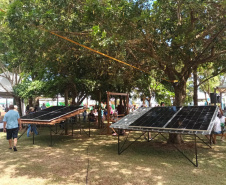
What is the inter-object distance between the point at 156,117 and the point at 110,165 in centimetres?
247

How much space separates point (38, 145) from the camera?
9.56 metres

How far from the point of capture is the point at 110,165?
20.8ft

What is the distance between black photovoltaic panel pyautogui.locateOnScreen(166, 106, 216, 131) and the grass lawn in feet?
3.93

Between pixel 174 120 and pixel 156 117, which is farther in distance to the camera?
pixel 156 117

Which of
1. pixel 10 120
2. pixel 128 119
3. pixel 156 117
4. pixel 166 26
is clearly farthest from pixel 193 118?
pixel 10 120

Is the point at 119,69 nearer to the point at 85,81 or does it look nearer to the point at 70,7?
the point at 85,81

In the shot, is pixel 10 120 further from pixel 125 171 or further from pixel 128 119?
pixel 125 171

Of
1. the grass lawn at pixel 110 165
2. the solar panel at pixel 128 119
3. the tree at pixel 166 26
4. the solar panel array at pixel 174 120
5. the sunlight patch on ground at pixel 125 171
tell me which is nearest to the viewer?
the grass lawn at pixel 110 165

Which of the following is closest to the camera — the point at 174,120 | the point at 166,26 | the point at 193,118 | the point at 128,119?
the point at 193,118

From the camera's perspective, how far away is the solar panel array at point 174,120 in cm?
598

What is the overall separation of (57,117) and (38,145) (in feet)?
5.99

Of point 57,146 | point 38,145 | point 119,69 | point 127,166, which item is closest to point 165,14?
point 119,69

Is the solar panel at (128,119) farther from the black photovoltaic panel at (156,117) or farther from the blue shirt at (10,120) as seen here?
the blue shirt at (10,120)

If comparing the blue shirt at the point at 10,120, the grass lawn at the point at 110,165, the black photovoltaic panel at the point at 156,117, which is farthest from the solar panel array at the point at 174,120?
the blue shirt at the point at 10,120
